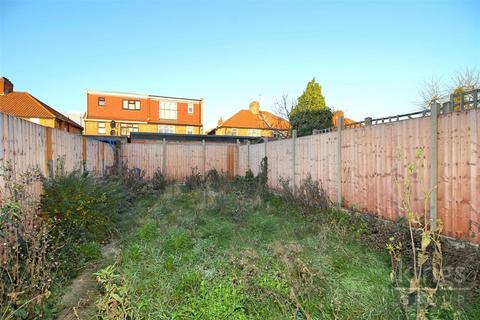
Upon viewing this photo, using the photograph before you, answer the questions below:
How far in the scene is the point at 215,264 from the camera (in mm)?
3297

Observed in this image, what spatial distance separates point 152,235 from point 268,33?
707 centimetres

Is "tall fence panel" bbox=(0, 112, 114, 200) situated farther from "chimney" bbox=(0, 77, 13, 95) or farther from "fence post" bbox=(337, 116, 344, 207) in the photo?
"chimney" bbox=(0, 77, 13, 95)

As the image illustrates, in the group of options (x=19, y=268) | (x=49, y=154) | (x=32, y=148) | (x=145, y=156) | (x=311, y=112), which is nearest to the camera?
(x=19, y=268)

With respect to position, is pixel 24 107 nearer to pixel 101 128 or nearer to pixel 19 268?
pixel 101 128

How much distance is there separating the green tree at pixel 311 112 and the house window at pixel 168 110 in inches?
673

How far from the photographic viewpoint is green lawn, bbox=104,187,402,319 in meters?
2.38

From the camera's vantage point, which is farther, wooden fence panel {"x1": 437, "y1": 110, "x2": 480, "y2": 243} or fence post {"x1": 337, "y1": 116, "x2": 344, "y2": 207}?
fence post {"x1": 337, "y1": 116, "x2": 344, "y2": 207}

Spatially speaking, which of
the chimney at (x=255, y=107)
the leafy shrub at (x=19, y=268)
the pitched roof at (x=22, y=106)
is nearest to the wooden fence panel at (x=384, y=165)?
the leafy shrub at (x=19, y=268)

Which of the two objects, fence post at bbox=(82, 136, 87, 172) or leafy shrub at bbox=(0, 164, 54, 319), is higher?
fence post at bbox=(82, 136, 87, 172)

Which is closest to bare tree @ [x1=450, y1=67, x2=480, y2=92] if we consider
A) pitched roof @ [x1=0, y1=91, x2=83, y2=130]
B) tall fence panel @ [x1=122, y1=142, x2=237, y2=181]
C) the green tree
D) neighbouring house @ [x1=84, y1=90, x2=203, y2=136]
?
the green tree

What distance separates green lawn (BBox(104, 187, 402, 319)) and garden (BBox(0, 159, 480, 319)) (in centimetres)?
1

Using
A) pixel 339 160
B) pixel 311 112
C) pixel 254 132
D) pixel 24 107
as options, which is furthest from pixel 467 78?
pixel 24 107

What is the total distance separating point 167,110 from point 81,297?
29969 mm

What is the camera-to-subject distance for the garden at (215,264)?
2.30 meters
